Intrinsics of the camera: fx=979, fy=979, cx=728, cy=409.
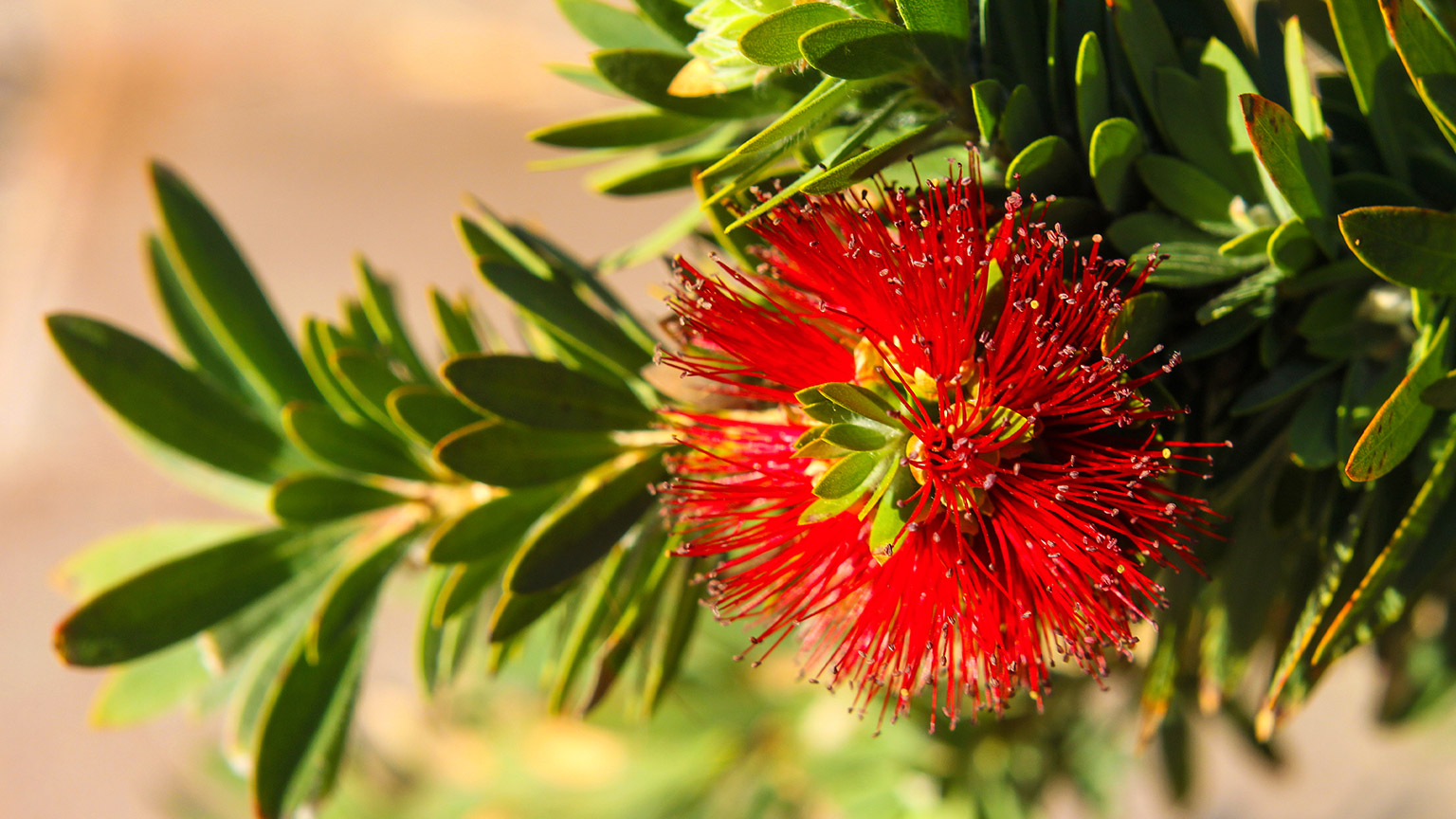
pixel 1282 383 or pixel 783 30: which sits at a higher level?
pixel 783 30

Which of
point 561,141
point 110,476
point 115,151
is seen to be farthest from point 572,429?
point 115,151

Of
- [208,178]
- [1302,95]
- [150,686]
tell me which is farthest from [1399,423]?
[208,178]

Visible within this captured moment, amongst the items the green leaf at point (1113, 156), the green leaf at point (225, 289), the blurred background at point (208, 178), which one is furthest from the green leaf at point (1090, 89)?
the blurred background at point (208, 178)

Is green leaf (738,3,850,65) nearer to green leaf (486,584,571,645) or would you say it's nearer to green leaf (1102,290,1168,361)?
green leaf (1102,290,1168,361)

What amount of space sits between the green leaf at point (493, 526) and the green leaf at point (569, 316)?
74 mm

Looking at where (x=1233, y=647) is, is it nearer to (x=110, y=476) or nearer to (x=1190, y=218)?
(x=1190, y=218)

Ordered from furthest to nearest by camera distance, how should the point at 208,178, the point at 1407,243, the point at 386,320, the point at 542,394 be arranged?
the point at 208,178
the point at 386,320
the point at 542,394
the point at 1407,243

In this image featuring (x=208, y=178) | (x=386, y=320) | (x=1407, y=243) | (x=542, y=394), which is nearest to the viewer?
(x=1407, y=243)

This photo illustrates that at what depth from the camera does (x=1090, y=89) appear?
37 centimetres

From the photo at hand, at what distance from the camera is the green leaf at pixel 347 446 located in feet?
1.70

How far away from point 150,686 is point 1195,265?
24.2 inches

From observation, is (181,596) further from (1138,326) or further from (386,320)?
(1138,326)

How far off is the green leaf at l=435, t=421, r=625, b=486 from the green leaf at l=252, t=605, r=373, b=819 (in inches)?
5.6

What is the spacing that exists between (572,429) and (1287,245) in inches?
12.1
